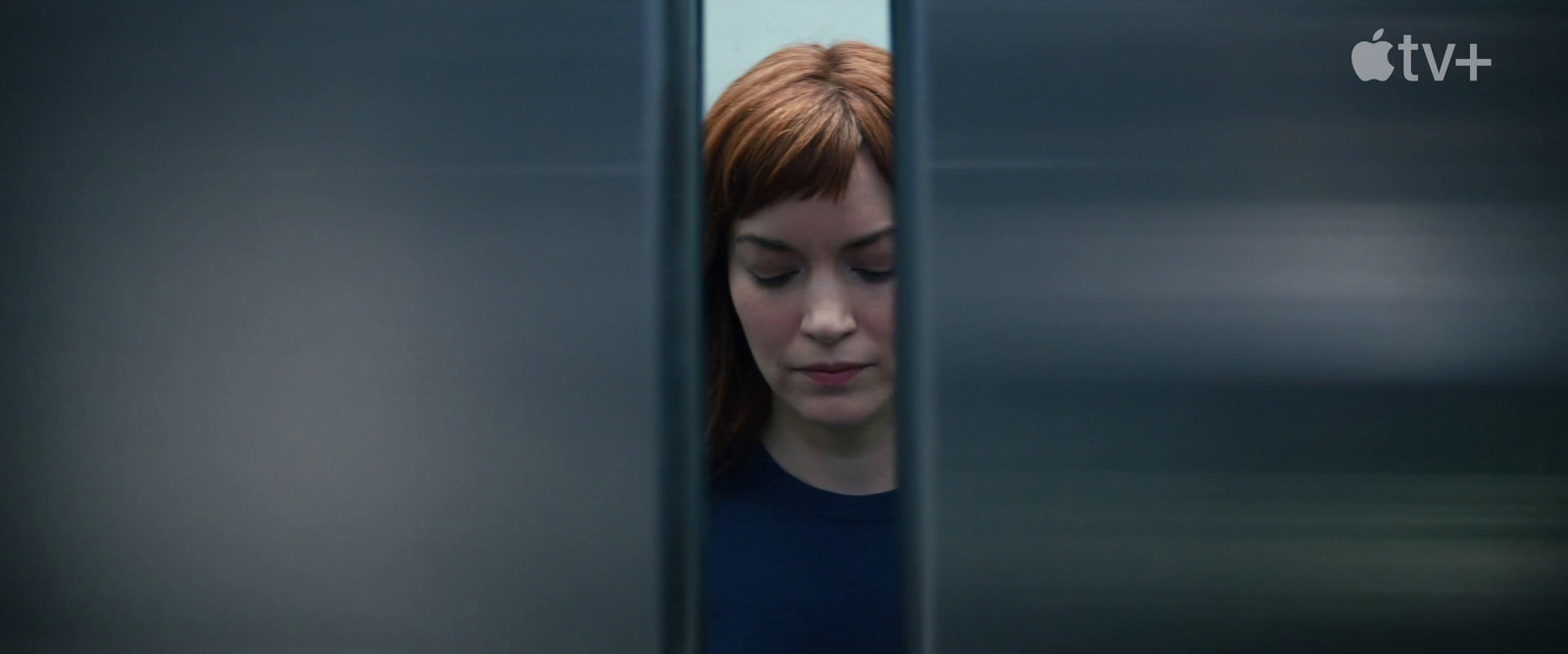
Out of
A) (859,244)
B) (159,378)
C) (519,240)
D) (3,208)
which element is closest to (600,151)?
(519,240)

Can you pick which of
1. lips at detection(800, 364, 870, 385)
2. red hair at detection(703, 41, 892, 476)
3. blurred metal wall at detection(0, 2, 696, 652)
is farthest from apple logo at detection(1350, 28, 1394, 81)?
blurred metal wall at detection(0, 2, 696, 652)

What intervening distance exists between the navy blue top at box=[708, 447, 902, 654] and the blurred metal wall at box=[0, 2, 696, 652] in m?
0.18

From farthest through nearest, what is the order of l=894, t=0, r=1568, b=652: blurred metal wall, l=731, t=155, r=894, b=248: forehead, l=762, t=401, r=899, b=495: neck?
l=762, t=401, r=899, b=495: neck < l=731, t=155, r=894, b=248: forehead < l=894, t=0, r=1568, b=652: blurred metal wall

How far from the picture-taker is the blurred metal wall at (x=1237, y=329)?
1.01 m

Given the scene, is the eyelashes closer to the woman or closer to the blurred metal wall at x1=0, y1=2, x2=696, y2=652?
the woman

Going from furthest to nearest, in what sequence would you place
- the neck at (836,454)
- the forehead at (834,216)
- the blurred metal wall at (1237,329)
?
the neck at (836,454) < the forehead at (834,216) < the blurred metal wall at (1237,329)

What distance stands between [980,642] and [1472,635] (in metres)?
0.48

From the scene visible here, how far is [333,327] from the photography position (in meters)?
1.08

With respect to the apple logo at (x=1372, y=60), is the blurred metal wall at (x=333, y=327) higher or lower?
lower

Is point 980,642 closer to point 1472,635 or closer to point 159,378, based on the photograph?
point 1472,635

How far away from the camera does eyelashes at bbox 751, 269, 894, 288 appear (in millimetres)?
1113

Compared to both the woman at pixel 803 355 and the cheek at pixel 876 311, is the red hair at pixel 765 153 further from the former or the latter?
the cheek at pixel 876 311

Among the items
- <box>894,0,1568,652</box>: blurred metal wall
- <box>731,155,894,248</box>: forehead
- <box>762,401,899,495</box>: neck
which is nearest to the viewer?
<box>894,0,1568,652</box>: blurred metal wall

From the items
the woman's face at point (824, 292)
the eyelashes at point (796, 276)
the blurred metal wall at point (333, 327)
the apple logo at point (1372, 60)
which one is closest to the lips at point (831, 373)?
the woman's face at point (824, 292)
